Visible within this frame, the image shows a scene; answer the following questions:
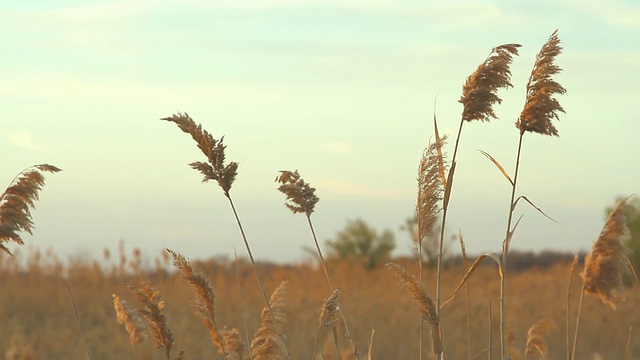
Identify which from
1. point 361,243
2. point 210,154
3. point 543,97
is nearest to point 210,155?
point 210,154

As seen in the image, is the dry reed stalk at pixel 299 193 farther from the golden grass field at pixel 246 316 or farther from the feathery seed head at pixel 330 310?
the golden grass field at pixel 246 316

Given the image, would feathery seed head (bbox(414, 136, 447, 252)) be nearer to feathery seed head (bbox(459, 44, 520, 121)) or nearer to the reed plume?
feathery seed head (bbox(459, 44, 520, 121))

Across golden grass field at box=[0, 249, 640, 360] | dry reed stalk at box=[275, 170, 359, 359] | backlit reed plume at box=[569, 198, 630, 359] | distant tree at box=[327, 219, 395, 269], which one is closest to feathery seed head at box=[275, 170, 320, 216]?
dry reed stalk at box=[275, 170, 359, 359]

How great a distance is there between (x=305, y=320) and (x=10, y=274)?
15.9 ft

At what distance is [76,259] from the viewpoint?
1298 cm

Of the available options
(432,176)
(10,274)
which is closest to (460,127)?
(432,176)

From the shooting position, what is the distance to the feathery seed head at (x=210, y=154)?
248 cm

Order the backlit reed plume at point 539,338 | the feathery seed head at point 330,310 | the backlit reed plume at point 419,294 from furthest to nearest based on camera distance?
the backlit reed plume at point 539,338 → the feathery seed head at point 330,310 → the backlit reed plume at point 419,294

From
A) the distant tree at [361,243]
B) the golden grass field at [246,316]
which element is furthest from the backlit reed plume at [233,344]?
the distant tree at [361,243]

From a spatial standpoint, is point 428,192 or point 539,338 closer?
point 428,192

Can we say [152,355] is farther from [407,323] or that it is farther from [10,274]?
[10,274]

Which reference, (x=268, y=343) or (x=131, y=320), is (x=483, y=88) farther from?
(x=131, y=320)

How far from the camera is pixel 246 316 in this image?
1102cm

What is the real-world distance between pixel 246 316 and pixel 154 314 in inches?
332
